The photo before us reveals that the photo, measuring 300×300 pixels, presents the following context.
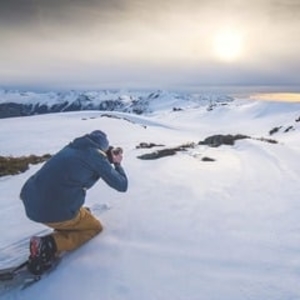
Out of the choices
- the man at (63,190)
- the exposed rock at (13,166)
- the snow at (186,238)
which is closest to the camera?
the snow at (186,238)

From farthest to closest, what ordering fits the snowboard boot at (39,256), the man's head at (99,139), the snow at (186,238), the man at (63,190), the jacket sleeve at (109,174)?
the man's head at (99,139) < the jacket sleeve at (109,174) < the man at (63,190) < the snowboard boot at (39,256) < the snow at (186,238)

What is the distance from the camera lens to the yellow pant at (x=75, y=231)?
254 inches

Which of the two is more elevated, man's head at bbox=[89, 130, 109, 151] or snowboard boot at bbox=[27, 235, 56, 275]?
man's head at bbox=[89, 130, 109, 151]

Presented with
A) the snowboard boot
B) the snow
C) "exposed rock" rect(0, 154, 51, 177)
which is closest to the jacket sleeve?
the snow

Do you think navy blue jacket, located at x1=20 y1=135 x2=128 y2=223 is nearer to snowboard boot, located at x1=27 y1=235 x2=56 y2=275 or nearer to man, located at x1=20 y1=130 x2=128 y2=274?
man, located at x1=20 y1=130 x2=128 y2=274

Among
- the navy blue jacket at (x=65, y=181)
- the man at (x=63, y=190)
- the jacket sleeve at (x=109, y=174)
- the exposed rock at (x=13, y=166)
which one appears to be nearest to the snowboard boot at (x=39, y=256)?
the man at (x=63, y=190)

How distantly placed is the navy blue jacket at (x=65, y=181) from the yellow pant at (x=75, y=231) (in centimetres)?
16

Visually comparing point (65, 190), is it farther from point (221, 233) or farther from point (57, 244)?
point (221, 233)

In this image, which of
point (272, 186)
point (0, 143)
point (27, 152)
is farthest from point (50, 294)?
point (0, 143)

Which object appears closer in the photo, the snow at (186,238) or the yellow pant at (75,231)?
the snow at (186,238)

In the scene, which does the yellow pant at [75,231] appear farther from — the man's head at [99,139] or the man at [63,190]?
the man's head at [99,139]

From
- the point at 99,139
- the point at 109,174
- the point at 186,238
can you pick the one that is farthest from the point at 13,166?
the point at 186,238

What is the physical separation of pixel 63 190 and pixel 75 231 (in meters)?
0.79

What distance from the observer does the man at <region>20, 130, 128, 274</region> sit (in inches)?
246
